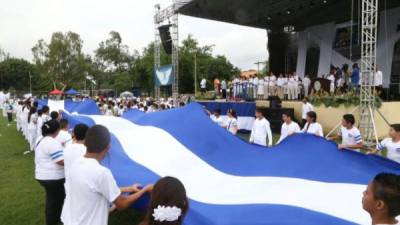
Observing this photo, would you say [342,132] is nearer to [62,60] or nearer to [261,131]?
[261,131]

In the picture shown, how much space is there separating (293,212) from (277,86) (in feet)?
51.1

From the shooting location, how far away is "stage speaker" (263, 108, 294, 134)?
1465cm

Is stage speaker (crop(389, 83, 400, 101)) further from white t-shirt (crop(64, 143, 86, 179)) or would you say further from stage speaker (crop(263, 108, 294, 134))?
white t-shirt (crop(64, 143, 86, 179))

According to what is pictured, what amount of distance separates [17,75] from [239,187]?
70040mm

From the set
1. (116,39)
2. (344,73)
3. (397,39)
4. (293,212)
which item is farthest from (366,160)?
(116,39)

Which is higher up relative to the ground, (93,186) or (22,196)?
(93,186)

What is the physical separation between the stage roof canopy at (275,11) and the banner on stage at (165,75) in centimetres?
330

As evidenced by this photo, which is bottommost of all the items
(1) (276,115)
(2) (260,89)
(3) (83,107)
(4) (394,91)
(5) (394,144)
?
(1) (276,115)

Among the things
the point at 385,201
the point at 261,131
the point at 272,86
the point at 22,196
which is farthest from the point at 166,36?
the point at 385,201

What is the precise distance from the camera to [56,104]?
1181 cm

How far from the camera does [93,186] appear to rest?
2350 mm

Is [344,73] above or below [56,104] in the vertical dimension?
above

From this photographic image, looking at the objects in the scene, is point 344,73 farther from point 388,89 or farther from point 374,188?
point 374,188

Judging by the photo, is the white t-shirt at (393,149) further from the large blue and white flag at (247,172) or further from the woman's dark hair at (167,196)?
the woman's dark hair at (167,196)
